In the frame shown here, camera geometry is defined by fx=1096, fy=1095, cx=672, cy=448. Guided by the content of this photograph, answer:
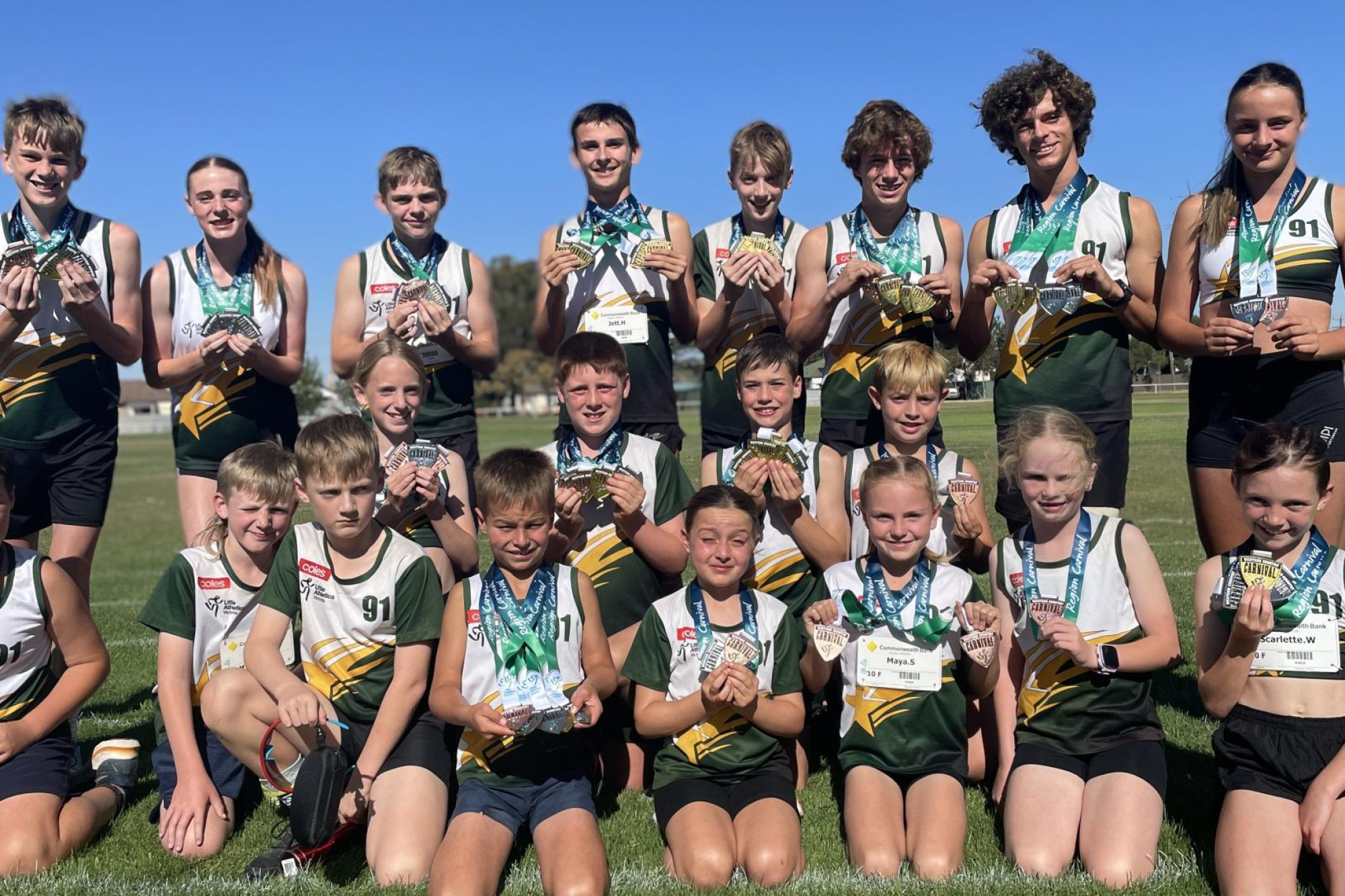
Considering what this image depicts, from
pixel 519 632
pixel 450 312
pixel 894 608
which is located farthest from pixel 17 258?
pixel 894 608

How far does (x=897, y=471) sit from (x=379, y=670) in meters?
2.35

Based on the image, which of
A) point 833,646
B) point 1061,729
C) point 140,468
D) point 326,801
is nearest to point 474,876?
point 326,801

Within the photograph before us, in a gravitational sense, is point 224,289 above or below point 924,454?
above

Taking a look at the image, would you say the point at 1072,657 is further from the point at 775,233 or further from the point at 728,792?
the point at 775,233

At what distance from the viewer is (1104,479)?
205 inches

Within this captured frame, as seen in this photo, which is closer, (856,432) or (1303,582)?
(1303,582)

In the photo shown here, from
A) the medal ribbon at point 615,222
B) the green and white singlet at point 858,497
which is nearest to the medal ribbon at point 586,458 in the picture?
the green and white singlet at point 858,497

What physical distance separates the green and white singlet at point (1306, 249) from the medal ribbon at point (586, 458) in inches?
113

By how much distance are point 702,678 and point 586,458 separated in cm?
132

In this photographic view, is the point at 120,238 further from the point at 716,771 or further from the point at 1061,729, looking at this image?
the point at 1061,729

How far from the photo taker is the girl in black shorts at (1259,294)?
185 inches

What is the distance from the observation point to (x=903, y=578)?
14.9ft

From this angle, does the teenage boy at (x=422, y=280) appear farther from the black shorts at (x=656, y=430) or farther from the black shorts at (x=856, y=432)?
the black shorts at (x=856, y=432)

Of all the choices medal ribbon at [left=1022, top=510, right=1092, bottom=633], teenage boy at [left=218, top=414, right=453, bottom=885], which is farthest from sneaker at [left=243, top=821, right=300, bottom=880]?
medal ribbon at [left=1022, top=510, right=1092, bottom=633]
